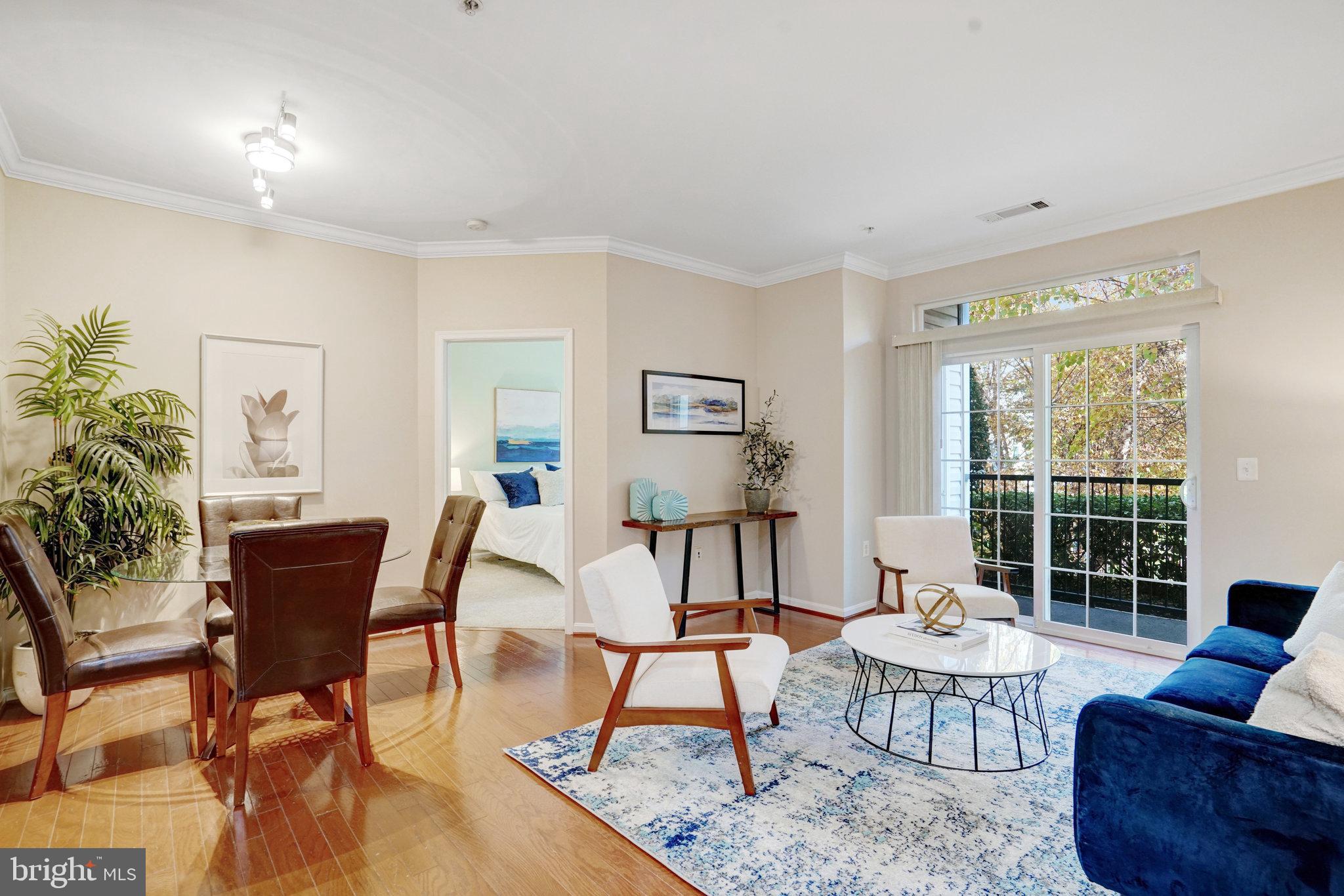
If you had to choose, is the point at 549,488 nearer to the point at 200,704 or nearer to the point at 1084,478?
the point at 200,704

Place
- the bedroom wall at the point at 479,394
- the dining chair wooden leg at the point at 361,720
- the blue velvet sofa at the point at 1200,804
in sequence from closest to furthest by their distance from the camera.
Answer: the blue velvet sofa at the point at 1200,804
the dining chair wooden leg at the point at 361,720
the bedroom wall at the point at 479,394

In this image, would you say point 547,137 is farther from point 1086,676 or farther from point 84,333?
point 1086,676

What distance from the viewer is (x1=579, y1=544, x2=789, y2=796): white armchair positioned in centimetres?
241

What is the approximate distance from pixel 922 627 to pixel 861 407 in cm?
245

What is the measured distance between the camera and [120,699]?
333 cm

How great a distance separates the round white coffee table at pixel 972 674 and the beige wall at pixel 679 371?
1.92 metres

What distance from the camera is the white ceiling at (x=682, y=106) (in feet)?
7.45

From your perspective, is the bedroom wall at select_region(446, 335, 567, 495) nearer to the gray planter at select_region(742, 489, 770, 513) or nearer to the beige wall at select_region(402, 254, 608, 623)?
the beige wall at select_region(402, 254, 608, 623)

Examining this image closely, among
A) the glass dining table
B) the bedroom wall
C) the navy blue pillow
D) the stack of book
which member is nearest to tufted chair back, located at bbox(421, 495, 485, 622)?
the glass dining table

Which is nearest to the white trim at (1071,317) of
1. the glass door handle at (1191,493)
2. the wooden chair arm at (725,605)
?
the glass door handle at (1191,493)

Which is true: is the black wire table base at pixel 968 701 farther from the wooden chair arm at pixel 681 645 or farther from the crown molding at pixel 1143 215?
the crown molding at pixel 1143 215

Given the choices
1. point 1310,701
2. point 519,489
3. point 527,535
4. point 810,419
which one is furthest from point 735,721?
point 519,489

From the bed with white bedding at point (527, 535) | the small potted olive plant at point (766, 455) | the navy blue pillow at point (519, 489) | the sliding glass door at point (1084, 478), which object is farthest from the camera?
the navy blue pillow at point (519, 489)

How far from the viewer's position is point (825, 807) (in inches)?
91.5
